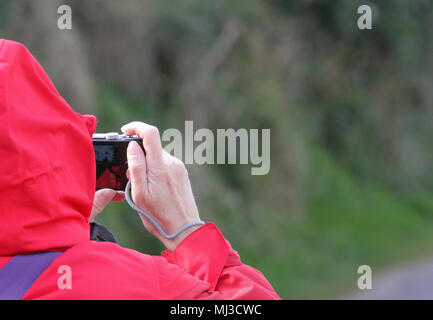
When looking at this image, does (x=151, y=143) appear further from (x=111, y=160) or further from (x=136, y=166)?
(x=111, y=160)

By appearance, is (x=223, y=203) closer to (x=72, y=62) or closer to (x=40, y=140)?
(x=72, y=62)

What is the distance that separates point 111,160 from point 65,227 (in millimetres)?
397

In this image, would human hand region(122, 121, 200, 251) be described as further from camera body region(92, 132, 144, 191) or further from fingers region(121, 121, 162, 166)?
camera body region(92, 132, 144, 191)

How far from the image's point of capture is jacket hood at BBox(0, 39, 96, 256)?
4.46 ft

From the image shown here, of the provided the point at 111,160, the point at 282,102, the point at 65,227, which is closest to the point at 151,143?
the point at 111,160

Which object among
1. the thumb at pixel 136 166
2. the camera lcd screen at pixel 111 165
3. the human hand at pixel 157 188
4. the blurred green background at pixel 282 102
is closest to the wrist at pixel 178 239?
the human hand at pixel 157 188

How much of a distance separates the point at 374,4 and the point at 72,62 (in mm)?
8320

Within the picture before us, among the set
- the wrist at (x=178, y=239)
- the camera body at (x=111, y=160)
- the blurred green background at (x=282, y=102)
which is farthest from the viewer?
the blurred green background at (x=282, y=102)

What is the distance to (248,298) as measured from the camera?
144 cm

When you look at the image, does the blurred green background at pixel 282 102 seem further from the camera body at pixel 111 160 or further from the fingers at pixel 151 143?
the fingers at pixel 151 143

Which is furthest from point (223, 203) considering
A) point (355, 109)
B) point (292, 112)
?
point (355, 109)

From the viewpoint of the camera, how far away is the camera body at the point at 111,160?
1.75m

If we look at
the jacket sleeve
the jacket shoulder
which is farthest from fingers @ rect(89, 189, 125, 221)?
the jacket shoulder

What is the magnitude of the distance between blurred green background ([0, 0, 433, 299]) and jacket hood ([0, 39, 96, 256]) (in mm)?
4436
